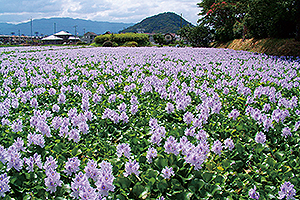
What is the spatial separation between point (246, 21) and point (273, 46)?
5.11 meters

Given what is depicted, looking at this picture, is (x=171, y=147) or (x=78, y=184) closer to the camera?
(x=78, y=184)

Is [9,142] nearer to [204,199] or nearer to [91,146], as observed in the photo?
[91,146]

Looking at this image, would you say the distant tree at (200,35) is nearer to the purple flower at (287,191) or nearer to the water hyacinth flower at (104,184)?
the purple flower at (287,191)

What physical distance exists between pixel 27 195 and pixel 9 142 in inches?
49.8

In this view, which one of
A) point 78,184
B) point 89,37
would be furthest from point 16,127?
point 89,37

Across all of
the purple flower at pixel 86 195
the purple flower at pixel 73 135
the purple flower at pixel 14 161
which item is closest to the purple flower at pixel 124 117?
the purple flower at pixel 73 135

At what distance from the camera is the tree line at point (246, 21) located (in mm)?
14031

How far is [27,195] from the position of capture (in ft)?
7.86

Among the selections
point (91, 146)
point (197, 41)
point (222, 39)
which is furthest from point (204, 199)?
point (197, 41)

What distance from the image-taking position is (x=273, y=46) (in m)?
16.7

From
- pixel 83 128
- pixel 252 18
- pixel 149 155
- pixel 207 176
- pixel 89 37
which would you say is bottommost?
pixel 207 176

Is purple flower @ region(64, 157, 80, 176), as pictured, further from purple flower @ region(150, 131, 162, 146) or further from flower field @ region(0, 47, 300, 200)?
purple flower @ region(150, 131, 162, 146)

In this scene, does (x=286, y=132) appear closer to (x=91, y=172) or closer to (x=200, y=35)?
(x=91, y=172)

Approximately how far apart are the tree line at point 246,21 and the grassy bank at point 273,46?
1.97ft
